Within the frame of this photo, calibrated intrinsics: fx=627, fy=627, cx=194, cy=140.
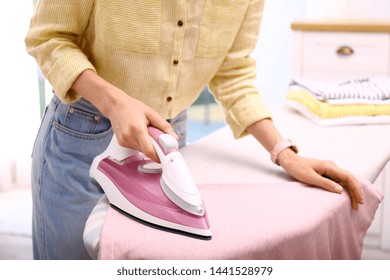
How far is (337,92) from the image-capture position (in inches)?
75.3

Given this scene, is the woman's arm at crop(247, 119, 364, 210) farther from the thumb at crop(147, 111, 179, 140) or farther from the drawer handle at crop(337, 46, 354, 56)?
the drawer handle at crop(337, 46, 354, 56)

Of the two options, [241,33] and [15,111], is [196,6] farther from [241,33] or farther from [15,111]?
[15,111]

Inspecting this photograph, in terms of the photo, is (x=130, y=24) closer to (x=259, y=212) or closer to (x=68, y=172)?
(x=68, y=172)

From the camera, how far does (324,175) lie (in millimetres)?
1293

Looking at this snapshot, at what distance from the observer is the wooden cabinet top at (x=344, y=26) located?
2486 millimetres

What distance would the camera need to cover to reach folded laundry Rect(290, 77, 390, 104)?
6.25 feet

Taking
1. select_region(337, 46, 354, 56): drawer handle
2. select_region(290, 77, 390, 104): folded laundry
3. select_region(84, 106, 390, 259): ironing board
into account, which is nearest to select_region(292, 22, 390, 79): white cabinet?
select_region(337, 46, 354, 56): drawer handle

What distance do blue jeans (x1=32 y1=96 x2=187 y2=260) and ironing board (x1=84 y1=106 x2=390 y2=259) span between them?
0.75 feet

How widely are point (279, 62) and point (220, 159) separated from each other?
236 cm

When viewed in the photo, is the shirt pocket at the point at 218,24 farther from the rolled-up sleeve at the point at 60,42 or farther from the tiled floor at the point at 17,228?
the tiled floor at the point at 17,228

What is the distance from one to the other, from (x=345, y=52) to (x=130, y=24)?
4.97 ft

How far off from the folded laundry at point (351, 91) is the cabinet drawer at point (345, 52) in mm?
516

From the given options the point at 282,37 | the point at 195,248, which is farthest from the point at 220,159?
the point at 282,37

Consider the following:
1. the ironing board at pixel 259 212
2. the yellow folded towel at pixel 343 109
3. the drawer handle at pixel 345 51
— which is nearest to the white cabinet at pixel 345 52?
the drawer handle at pixel 345 51
